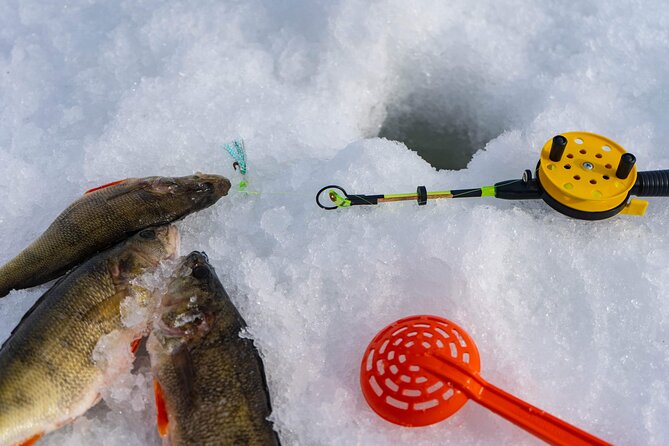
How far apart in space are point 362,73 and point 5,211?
202 centimetres

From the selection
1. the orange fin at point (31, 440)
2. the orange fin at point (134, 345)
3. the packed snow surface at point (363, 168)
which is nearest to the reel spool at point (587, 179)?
the packed snow surface at point (363, 168)

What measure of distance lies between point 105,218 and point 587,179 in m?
2.05

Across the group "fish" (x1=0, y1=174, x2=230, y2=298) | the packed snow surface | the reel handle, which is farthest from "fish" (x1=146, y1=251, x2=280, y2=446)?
the reel handle

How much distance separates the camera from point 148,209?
2.53 meters

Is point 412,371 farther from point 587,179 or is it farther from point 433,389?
point 587,179

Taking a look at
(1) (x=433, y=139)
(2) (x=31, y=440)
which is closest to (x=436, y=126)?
(1) (x=433, y=139)

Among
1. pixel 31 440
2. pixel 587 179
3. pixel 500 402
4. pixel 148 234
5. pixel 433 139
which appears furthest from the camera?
pixel 433 139

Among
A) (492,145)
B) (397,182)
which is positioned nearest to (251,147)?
(397,182)

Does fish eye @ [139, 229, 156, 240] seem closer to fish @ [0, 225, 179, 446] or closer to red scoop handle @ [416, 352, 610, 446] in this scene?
fish @ [0, 225, 179, 446]

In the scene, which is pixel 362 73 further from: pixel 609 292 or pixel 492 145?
pixel 609 292

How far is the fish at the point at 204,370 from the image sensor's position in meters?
1.96

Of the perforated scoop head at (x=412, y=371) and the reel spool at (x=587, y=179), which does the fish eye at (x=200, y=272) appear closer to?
the perforated scoop head at (x=412, y=371)

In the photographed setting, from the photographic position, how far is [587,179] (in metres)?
2.32

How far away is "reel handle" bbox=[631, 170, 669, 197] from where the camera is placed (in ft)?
7.57
